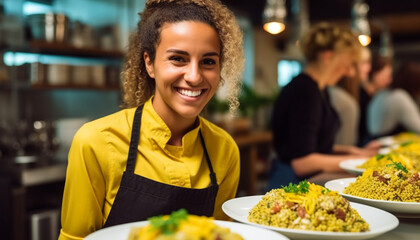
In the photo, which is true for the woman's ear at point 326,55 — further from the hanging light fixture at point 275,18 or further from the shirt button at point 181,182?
the shirt button at point 181,182

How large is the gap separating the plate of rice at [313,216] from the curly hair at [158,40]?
56 cm

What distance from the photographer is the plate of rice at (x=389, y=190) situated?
1.24m

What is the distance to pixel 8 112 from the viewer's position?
12.0ft

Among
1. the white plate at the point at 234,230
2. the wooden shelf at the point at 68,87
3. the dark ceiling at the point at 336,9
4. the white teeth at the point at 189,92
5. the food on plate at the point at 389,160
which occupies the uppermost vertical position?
the dark ceiling at the point at 336,9

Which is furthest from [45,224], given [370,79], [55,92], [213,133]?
[370,79]

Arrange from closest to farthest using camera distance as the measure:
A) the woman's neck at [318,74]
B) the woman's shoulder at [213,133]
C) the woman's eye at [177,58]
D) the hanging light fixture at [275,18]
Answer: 1. the woman's eye at [177,58]
2. the woman's shoulder at [213,133]
3. the woman's neck at [318,74]
4. the hanging light fixture at [275,18]

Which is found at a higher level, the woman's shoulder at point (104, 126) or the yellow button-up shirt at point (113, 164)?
the woman's shoulder at point (104, 126)

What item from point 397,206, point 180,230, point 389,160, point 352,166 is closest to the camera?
point 180,230

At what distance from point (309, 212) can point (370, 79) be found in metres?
4.65

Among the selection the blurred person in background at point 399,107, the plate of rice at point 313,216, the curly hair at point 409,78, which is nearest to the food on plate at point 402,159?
the plate of rice at point 313,216

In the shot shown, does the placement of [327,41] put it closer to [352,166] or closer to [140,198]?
[352,166]

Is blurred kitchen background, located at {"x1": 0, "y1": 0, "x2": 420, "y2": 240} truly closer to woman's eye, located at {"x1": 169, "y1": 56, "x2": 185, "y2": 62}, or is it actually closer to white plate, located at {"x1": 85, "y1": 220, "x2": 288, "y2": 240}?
woman's eye, located at {"x1": 169, "y1": 56, "x2": 185, "y2": 62}

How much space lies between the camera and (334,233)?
3.14 ft

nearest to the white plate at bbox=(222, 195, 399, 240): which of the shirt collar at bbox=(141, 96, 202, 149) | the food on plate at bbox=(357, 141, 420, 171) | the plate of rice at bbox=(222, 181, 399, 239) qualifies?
the plate of rice at bbox=(222, 181, 399, 239)
